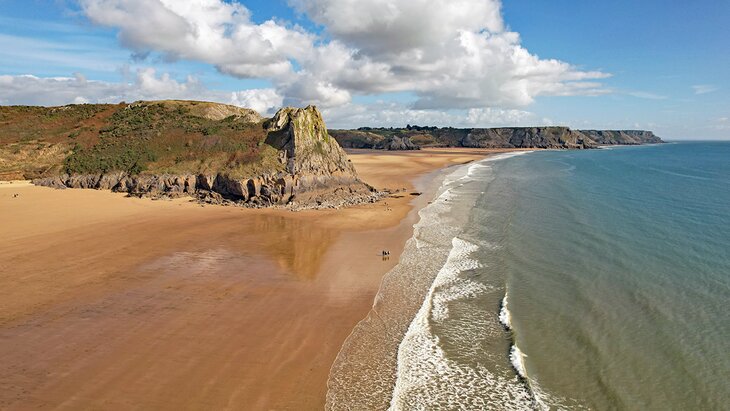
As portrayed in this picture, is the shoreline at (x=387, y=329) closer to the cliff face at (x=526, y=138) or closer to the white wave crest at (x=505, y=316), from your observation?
the white wave crest at (x=505, y=316)

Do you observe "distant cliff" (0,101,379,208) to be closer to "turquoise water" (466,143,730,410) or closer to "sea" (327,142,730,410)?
"sea" (327,142,730,410)

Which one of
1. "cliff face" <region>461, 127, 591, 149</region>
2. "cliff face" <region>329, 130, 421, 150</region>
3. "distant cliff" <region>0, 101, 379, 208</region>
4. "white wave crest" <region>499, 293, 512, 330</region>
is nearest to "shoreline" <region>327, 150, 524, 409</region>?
"white wave crest" <region>499, 293, 512, 330</region>

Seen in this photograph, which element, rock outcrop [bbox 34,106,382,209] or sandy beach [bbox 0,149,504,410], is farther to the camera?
rock outcrop [bbox 34,106,382,209]

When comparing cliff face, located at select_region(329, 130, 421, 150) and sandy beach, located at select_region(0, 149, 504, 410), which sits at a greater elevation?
cliff face, located at select_region(329, 130, 421, 150)

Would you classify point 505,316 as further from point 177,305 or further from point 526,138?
point 526,138

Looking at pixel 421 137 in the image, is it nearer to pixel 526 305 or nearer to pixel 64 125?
pixel 64 125

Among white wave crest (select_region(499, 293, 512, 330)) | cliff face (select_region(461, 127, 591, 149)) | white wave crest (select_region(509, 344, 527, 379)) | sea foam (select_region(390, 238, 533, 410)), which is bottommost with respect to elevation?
sea foam (select_region(390, 238, 533, 410))

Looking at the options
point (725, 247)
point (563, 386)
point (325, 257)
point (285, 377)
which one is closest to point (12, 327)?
point (285, 377)
